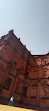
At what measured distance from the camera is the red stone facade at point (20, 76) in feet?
60.0

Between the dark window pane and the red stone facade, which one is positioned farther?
the red stone facade

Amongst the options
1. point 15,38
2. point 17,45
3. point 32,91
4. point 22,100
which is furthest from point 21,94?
point 15,38

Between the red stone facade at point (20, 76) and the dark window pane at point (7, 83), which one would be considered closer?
the dark window pane at point (7, 83)

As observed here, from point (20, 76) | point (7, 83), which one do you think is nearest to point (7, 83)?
point (7, 83)

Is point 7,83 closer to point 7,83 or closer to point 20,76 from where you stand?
point 7,83

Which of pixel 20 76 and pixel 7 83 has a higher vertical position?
pixel 20 76

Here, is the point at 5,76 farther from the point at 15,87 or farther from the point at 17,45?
the point at 17,45

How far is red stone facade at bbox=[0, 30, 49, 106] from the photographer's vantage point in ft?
60.0

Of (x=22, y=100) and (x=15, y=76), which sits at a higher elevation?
(x=15, y=76)

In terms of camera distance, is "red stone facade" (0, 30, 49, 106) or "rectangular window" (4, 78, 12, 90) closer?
"rectangular window" (4, 78, 12, 90)

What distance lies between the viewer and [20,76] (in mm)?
22062

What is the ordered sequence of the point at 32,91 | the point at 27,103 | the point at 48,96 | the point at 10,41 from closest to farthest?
1. the point at 48,96
2. the point at 27,103
3. the point at 32,91
4. the point at 10,41

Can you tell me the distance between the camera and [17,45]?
82.4 feet

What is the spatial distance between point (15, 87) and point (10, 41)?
1188cm
